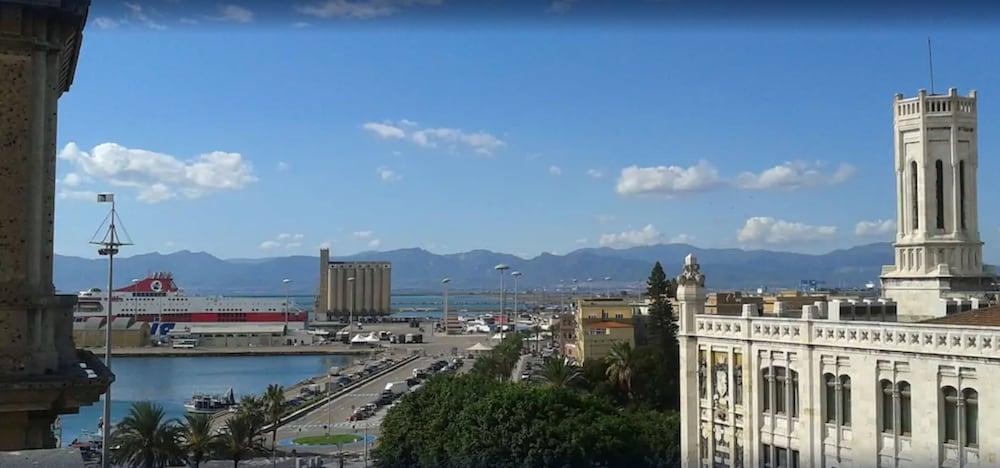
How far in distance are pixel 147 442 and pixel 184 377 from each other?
6478 cm

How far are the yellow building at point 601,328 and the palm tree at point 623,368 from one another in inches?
230

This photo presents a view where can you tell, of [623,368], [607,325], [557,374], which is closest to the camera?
[557,374]

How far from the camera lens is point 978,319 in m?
17.4

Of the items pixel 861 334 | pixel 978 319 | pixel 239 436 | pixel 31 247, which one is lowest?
pixel 239 436

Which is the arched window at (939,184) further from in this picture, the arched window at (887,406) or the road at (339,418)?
the road at (339,418)

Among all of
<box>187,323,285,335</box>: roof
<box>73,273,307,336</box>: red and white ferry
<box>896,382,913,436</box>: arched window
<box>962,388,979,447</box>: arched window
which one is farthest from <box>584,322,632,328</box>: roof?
<box>73,273,307,336</box>: red and white ferry

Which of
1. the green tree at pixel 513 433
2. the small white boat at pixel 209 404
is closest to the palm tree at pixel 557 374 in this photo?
the green tree at pixel 513 433

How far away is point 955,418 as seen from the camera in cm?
1591

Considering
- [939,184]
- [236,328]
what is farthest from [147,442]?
[236,328]

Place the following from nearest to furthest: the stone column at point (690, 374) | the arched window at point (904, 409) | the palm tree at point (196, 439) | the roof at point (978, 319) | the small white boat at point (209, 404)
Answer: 1. the arched window at point (904, 409)
2. the roof at point (978, 319)
3. the stone column at point (690, 374)
4. the palm tree at point (196, 439)
5. the small white boat at point (209, 404)

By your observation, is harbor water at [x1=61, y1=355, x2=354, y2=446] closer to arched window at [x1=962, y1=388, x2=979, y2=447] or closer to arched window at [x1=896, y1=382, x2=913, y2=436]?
arched window at [x1=896, y1=382, x2=913, y2=436]

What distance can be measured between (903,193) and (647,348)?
82.4 feet

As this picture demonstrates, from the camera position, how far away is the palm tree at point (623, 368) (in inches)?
1751

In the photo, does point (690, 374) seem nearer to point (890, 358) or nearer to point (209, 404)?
point (890, 358)
